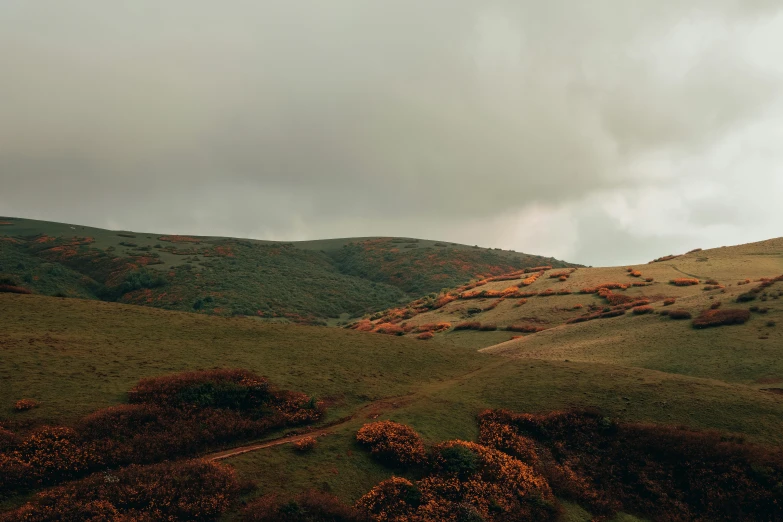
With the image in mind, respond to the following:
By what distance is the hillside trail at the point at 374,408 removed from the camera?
69.3 ft

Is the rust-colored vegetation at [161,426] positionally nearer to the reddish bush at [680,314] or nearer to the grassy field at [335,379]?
the grassy field at [335,379]

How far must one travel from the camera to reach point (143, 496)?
54.0 ft

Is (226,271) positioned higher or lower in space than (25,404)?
higher

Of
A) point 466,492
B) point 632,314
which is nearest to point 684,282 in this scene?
point 632,314

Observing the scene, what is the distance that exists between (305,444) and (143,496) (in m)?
6.99

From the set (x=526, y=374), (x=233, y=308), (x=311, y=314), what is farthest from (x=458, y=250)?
(x=526, y=374)

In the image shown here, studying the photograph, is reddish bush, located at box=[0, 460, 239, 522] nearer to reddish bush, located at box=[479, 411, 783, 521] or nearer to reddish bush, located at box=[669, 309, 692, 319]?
reddish bush, located at box=[479, 411, 783, 521]

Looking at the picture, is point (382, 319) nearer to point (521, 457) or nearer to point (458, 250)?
point (521, 457)

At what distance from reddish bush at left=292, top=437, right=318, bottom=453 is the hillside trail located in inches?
25.8

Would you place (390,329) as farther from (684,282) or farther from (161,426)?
(161,426)

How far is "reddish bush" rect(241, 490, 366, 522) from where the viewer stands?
16.5 meters

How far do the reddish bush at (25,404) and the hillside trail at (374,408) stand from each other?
320 inches

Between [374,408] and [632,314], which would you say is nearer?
[374,408]

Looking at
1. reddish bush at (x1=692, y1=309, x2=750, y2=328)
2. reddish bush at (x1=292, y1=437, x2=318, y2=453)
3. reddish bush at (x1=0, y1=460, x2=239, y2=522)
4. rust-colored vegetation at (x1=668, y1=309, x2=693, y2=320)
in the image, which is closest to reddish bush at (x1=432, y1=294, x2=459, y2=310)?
rust-colored vegetation at (x1=668, y1=309, x2=693, y2=320)
